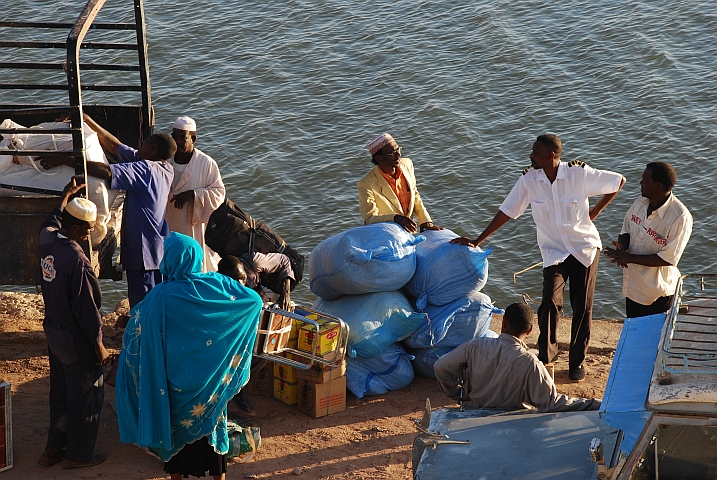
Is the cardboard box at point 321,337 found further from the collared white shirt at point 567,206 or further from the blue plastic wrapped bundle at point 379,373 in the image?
the collared white shirt at point 567,206

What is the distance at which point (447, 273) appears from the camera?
660 cm

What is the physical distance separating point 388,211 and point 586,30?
399 inches

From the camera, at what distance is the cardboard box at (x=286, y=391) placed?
6.33 meters

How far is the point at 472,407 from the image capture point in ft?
16.6

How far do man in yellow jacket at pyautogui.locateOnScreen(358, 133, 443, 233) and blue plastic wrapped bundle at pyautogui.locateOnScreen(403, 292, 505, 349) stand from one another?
2.15 feet

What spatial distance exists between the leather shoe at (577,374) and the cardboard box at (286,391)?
2045 millimetres

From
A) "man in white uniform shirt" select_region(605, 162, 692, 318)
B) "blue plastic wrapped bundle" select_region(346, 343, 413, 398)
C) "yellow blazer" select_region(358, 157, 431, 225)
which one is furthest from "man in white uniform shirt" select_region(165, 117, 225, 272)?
"man in white uniform shirt" select_region(605, 162, 692, 318)

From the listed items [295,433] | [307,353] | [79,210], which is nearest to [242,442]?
[295,433]

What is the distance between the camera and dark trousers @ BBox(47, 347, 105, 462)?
212 inches

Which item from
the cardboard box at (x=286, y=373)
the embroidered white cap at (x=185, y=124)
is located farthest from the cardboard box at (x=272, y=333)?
the embroidered white cap at (x=185, y=124)

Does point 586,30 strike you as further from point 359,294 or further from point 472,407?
point 472,407

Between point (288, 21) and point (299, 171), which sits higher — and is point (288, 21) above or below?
above

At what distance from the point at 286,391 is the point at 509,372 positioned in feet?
6.53

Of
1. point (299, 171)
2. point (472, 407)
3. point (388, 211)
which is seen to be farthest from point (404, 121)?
point (472, 407)
